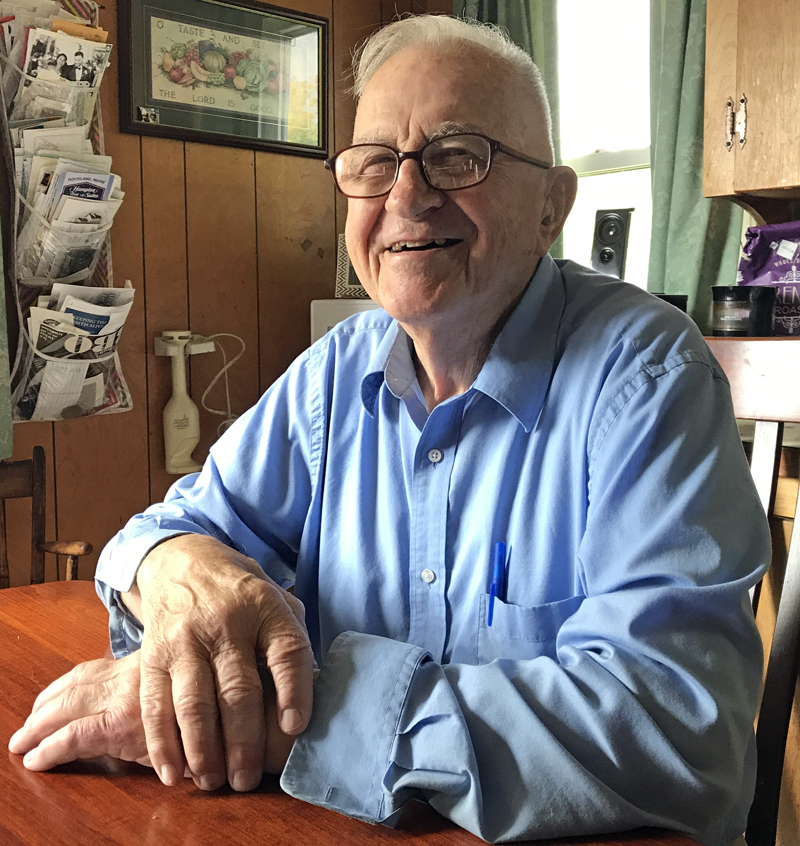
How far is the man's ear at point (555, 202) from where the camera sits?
3.50 feet

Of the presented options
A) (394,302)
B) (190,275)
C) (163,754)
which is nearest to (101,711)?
(163,754)

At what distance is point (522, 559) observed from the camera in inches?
35.7

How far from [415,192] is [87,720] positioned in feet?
2.16

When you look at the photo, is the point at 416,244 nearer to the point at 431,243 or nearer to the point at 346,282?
the point at 431,243

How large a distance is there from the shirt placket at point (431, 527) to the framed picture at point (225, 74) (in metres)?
2.13

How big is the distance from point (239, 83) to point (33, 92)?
29.8 inches

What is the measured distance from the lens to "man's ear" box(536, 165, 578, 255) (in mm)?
1065

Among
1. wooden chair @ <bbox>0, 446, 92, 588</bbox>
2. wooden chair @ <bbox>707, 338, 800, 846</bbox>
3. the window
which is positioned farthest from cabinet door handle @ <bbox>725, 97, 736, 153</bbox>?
wooden chair @ <bbox>0, 446, 92, 588</bbox>

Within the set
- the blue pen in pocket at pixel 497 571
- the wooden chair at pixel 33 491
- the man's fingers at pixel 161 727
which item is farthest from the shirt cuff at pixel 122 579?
the wooden chair at pixel 33 491

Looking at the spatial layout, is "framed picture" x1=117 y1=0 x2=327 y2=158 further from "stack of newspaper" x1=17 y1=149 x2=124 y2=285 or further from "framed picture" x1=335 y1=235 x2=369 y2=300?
"framed picture" x1=335 y1=235 x2=369 y2=300

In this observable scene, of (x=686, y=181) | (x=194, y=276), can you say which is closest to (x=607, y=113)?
(x=686, y=181)

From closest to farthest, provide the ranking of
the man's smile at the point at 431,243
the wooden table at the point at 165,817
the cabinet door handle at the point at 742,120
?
the wooden table at the point at 165,817 → the man's smile at the point at 431,243 → the cabinet door handle at the point at 742,120

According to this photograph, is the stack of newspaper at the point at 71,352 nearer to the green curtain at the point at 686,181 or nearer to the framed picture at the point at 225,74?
the framed picture at the point at 225,74

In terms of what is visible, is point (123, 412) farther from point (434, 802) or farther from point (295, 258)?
point (434, 802)
